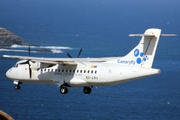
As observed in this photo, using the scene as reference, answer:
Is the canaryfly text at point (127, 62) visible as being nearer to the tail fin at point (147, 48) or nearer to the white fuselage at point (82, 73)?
the tail fin at point (147, 48)

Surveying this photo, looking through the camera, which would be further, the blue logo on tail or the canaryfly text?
the canaryfly text

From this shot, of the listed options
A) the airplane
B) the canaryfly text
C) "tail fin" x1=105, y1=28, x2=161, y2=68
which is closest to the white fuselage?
the airplane

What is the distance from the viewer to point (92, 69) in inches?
3529

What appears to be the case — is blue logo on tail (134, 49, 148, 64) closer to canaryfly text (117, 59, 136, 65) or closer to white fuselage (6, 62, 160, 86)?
canaryfly text (117, 59, 136, 65)

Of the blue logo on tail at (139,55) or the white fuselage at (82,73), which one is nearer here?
the white fuselage at (82,73)

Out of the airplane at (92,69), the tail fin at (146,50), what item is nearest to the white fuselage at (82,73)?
the airplane at (92,69)

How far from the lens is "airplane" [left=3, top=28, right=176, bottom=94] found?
86750 millimetres

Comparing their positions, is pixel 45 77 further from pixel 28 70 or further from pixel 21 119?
pixel 21 119

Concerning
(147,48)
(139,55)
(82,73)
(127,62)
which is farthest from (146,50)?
(82,73)

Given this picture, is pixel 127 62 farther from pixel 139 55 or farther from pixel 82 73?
pixel 82 73

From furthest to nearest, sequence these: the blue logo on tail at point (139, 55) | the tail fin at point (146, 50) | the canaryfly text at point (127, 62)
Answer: the canaryfly text at point (127, 62)
the blue logo on tail at point (139, 55)
the tail fin at point (146, 50)

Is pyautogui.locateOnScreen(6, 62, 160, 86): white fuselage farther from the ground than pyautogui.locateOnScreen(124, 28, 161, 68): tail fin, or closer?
closer

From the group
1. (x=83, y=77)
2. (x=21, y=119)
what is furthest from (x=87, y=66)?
(x=21, y=119)

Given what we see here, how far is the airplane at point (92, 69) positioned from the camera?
86.8m
